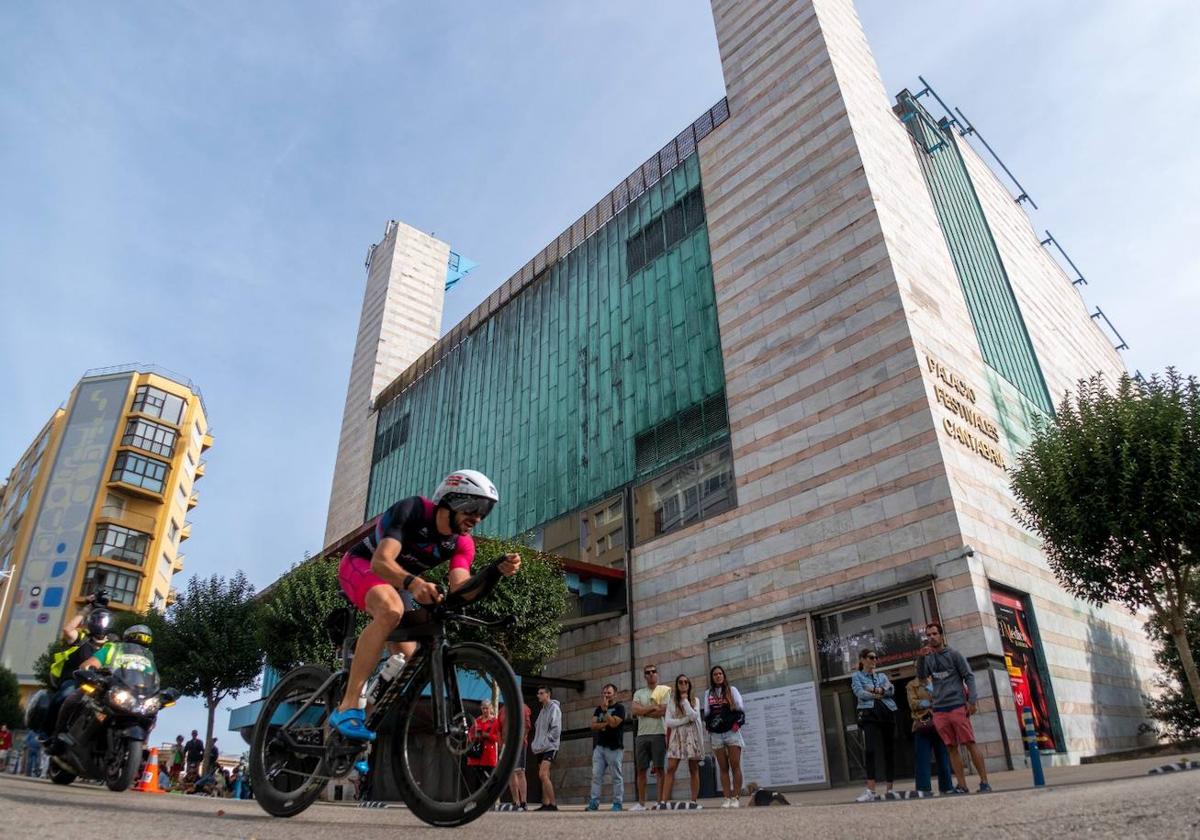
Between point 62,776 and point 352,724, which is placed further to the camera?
point 62,776

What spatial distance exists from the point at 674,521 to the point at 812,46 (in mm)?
14762

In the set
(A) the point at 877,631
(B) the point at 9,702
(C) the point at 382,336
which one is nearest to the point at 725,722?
(A) the point at 877,631

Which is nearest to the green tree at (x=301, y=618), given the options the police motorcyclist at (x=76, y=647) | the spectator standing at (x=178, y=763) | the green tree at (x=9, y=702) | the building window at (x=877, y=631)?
the spectator standing at (x=178, y=763)

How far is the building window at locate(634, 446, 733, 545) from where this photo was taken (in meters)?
18.9

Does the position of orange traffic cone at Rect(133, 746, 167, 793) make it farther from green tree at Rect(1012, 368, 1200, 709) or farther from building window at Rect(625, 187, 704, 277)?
building window at Rect(625, 187, 704, 277)

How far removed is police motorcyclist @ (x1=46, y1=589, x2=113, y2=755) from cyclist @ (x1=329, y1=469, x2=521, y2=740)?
5.13 meters

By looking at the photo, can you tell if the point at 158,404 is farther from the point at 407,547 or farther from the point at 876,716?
the point at 407,547

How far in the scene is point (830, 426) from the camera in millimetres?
16719

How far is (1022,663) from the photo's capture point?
13.9m

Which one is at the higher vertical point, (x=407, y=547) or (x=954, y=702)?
(x=407, y=547)

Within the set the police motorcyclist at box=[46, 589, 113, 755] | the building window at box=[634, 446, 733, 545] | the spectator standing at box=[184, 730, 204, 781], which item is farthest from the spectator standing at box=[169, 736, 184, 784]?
the police motorcyclist at box=[46, 589, 113, 755]

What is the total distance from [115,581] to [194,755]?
104 feet

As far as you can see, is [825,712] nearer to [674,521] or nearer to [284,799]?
[674,521]

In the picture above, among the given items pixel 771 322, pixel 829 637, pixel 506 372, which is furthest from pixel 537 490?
pixel 829 637
